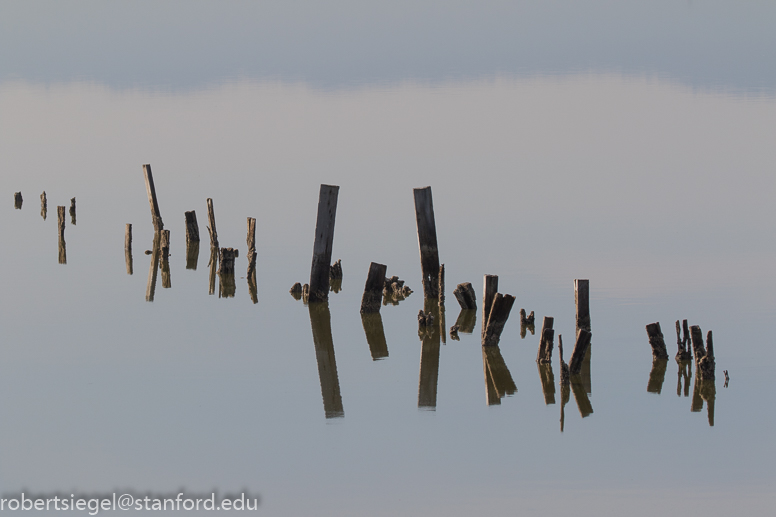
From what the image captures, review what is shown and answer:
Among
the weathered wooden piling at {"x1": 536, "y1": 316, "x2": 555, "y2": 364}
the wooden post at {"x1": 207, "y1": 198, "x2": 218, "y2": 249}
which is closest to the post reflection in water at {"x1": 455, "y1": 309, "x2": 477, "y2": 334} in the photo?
the weathered wooden piling at {"x1": 536, "y1": 316, "x2": 555, "y2": 364}

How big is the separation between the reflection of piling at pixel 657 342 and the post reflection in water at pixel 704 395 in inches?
28.9

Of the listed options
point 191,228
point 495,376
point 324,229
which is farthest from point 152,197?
point 495,376

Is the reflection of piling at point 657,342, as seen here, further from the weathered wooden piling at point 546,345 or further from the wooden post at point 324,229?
the wooden post at point 324,229

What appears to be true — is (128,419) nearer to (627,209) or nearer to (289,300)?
(289,300)

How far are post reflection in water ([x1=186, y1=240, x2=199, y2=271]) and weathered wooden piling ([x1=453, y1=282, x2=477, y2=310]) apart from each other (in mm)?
6248

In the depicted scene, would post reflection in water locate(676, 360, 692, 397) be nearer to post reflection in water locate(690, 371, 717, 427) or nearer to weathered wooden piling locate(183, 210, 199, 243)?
post reflection in water locate(690, 371, 717, 427)

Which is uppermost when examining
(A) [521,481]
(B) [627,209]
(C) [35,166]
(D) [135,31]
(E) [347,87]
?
(D) [135,31]

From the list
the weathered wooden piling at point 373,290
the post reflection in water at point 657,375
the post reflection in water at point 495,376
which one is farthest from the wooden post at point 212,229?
the post reflection in water at point 657,375

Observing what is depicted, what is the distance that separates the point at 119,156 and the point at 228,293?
2247 centimetres

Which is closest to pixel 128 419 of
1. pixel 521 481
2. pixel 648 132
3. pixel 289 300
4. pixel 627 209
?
pixel 521 481

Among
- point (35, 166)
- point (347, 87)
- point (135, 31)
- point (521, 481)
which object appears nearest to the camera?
point (521, 481)

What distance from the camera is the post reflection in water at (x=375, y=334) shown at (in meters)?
15.1

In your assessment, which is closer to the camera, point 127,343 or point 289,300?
point 127,343

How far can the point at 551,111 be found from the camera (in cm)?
5069
